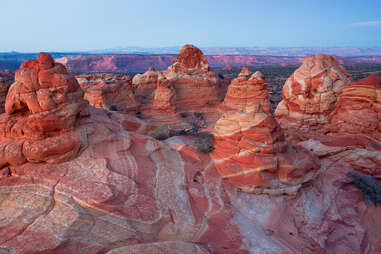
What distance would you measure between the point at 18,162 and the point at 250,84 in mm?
16288

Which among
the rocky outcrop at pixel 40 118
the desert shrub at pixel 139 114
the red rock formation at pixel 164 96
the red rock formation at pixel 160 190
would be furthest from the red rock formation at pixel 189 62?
Answer: the rocky outcrop at pixel 40 118

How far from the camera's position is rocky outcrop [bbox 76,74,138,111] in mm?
17203

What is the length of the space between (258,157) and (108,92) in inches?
569

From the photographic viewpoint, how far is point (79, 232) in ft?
12.8

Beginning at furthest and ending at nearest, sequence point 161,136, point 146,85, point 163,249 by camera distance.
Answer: point 146,85 < point 161,136 < point 163,249

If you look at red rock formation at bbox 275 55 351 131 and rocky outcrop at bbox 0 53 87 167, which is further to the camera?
red rock formation at bbox 275 55 351 131

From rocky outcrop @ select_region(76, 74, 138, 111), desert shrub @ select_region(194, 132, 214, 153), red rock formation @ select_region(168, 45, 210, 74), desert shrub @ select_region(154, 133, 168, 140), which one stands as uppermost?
red rock formation @ select_region(168, 45, 210, 74)

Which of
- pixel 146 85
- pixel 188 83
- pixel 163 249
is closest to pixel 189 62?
pixel 188 83

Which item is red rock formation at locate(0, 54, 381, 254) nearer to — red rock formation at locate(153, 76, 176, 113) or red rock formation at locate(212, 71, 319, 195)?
red rock formation at locate(212, 71, 319, 195)

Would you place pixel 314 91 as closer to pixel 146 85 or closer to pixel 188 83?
pixel 188 83

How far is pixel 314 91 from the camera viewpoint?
10961 mm

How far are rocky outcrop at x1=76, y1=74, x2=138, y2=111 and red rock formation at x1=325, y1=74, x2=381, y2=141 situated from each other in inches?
592

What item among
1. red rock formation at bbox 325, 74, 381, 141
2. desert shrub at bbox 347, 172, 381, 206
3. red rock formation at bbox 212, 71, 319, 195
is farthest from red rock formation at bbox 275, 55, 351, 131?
red rock formation at bbox 212, 71, 319, 195

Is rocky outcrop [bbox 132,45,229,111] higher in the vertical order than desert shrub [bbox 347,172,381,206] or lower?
higher
